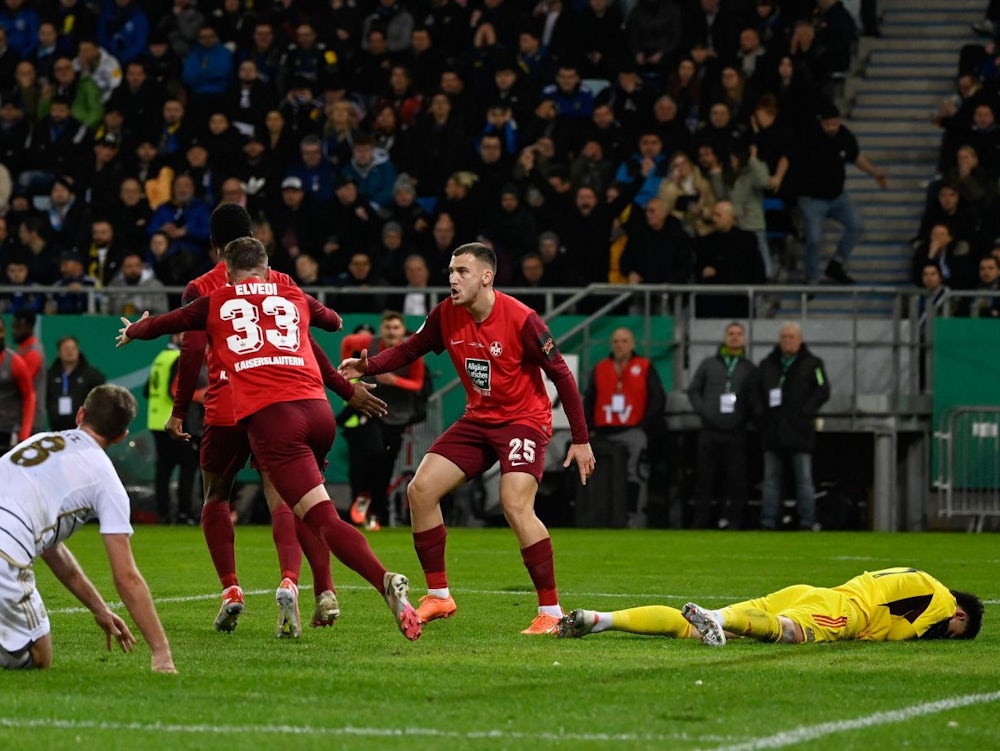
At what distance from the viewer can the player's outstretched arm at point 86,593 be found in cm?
761

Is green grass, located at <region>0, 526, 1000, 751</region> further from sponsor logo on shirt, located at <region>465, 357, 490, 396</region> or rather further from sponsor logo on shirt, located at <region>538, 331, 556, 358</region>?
sponsor logo on shirt, located at <region>538, 331, 556, 358</region>

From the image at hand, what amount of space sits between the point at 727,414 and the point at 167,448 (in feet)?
20.4

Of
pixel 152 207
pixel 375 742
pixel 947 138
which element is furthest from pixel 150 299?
pixel 375 742

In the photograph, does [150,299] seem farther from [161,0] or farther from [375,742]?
[375,742]

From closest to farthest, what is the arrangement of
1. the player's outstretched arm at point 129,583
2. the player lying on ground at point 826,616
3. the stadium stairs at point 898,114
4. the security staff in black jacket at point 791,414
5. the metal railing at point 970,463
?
the player's outstretched arm at point 129,583 < the player lying on ground at point 826,616 < the security staff in black jacket at point 791,414 < the metal railing at point 970,463 < the stadium stairs at point 898,114

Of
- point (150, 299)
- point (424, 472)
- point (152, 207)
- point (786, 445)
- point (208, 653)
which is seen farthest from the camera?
point (152, 207)

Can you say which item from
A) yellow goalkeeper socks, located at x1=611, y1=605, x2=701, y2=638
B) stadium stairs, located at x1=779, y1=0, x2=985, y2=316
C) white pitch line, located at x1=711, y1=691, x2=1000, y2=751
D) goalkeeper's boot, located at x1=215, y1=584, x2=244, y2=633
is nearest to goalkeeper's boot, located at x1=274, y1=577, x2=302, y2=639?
goalkeeper's boot, located at x1=215, y1=584, x2=244, y2=633

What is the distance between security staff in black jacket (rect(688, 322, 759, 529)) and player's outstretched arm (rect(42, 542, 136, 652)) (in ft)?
44.2

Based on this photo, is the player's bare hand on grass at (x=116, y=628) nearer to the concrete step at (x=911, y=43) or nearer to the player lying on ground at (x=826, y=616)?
the player lying on ground at (x=826, y=616)

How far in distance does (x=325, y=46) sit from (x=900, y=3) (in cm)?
807

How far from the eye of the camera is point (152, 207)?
23.5 meters

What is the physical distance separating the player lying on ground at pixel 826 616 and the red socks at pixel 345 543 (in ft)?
3.52

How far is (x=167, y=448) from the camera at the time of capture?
20.9m

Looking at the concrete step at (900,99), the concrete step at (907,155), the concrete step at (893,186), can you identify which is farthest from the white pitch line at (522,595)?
the concrete step at (900,99)
